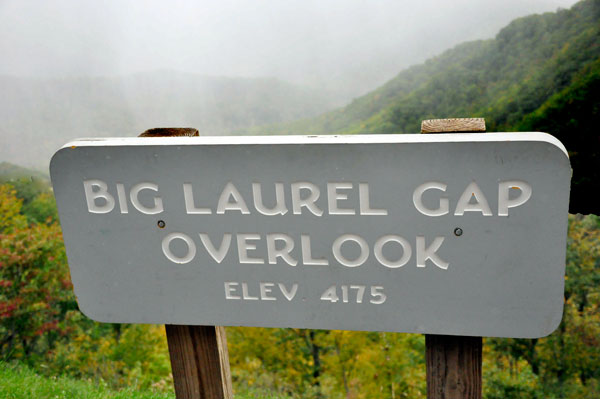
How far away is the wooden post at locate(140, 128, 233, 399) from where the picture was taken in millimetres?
1632

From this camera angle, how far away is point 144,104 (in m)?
42.3

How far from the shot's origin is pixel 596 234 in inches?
789

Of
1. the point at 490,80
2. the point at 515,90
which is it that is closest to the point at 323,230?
the point at 515,90

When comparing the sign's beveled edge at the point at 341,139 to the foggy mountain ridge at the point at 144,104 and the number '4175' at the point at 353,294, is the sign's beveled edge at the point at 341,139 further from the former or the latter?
the foggy mountain ridge at the point at 144,104

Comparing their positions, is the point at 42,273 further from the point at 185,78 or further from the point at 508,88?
the point at 185,78

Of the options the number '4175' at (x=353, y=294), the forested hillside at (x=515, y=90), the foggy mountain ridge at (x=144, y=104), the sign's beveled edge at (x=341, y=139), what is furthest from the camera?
the foggy mountain ridge at (x=144, y=104)

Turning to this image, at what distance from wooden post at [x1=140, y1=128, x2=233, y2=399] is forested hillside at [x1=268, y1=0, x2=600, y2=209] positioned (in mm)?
21138

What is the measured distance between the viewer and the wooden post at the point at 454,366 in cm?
142

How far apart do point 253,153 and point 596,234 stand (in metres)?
23.0

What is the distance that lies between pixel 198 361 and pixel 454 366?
89cm

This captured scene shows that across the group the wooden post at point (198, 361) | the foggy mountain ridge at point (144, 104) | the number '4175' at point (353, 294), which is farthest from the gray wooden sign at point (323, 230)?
the foggy mountain ridge at point (144, 104)

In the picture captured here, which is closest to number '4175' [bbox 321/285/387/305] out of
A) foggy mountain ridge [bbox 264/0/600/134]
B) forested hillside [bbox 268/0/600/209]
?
forested hillside [bbox 268/0/600/209]

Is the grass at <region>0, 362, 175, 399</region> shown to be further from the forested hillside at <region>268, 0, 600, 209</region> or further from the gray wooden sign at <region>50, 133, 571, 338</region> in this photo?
the forested hillside at <region>268, 0, 600, 209</region>

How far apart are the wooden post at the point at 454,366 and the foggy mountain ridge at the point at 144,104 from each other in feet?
120
